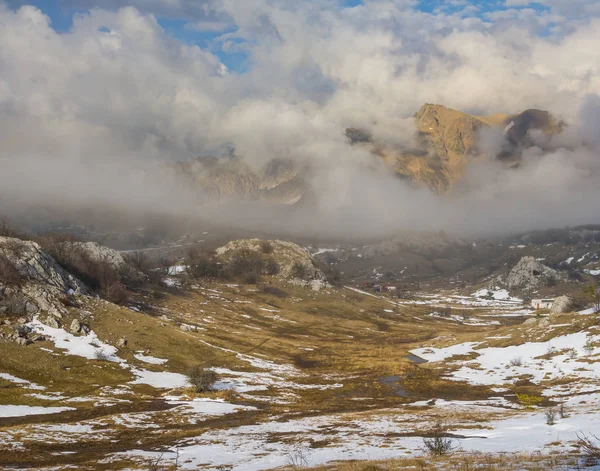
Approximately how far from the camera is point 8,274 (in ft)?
416

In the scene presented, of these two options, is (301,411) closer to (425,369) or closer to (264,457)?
(264,457)

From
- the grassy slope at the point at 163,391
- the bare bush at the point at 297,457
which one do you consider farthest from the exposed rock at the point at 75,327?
the bare bush at the point at 297,457

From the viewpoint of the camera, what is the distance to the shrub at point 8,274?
125 metres

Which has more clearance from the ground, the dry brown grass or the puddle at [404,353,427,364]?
the puddle at [404,353,427,364]

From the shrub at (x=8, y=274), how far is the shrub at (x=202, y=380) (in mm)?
60576

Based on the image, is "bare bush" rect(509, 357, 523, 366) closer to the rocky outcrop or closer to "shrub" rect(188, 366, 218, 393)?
"shrub" rect(188, 366, 218, 393)

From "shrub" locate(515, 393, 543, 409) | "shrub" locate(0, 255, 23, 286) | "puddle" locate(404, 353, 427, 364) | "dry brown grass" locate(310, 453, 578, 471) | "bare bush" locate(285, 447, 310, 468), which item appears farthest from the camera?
"puddle" locate(404, 353, 427, 364)

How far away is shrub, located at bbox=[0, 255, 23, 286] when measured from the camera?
4914 inches

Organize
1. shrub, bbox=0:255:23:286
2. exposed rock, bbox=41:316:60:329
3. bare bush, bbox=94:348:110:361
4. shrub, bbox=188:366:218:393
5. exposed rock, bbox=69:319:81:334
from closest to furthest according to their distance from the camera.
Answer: shrub, bbox=188:366:218:393 → bare bush, bbox=94:348:110:361 → exposed rock, bbox=41:316:60:329 → exposed rock, bbox=69:319:81:334 → shrub, bbox=0:255:23:286

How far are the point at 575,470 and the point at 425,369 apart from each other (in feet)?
362

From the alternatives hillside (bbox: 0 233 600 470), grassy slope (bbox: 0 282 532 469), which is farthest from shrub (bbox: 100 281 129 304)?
grassy slope (bbox: 0 282 532 469)

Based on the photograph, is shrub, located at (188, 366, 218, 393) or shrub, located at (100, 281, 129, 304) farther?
shrub, located at (100, 281, 129, 304)

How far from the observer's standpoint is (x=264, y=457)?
1838 inches

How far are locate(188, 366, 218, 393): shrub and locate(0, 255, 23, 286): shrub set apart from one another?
60.6 meters
